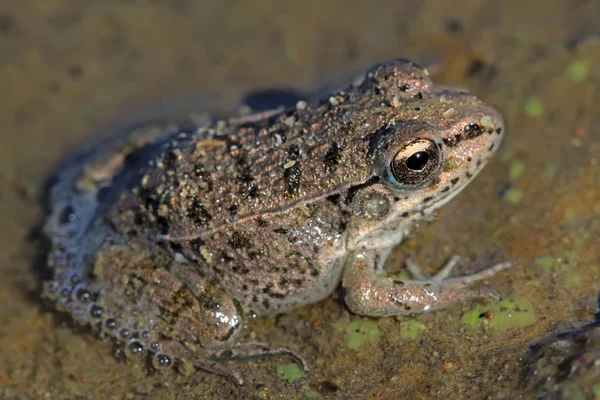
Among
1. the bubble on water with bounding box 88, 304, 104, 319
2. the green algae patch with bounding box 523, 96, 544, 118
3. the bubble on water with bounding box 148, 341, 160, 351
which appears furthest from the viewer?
the green algae patch with bounding box 523, 96, 544, 118

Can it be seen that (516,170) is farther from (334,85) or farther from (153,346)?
(153,346)

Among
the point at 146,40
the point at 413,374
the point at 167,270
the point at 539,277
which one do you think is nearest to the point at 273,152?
the point at 167,270

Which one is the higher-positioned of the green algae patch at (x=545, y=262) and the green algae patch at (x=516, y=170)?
the green algae patch at (x=516, y=170)

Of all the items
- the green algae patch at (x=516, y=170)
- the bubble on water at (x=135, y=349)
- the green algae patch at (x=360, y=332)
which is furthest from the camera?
the green algae patch at (x=516, y=170)

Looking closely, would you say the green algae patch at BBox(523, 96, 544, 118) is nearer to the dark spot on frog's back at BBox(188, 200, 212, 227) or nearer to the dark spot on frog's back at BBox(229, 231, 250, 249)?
the dark spot on frog's back at BBox(229, 231, 250, 249)

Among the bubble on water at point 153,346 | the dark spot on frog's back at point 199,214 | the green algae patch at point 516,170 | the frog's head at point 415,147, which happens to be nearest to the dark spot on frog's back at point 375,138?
the frog's head at point 415,147

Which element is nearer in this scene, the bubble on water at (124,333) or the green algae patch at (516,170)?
the bubble on water at (124,333)

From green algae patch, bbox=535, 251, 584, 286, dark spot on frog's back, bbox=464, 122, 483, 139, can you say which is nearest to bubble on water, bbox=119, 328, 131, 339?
dark spot on frog's back, bbox=464, 122, 483, 139

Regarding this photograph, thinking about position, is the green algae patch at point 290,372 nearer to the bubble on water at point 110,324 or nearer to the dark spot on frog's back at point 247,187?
the dark spot on frog's back at point 247,187

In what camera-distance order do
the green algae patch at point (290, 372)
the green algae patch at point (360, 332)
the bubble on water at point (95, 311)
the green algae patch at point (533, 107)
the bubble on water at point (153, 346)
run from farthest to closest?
the green algae patch at point (533, 107), the bubble on water at point (95, 311), the bubble on water at point (153, 346), the green algae patch at point (360, 332), the green algae patch at point (290, 372)
